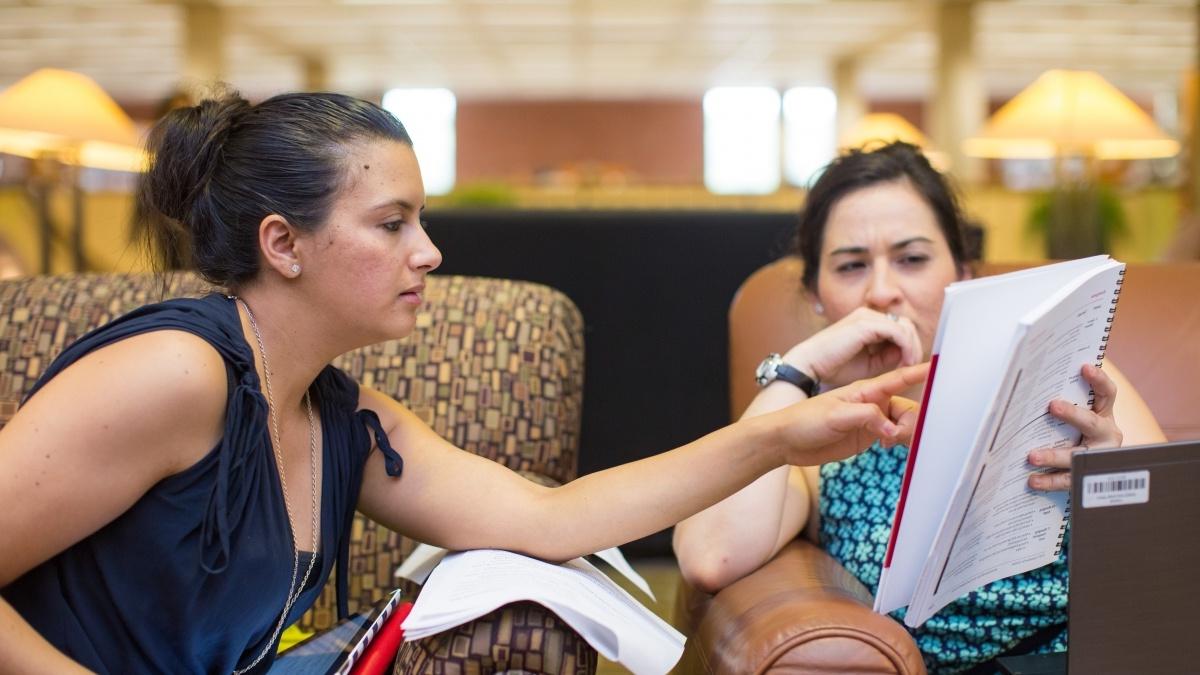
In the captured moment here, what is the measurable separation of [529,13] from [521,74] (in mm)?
4670

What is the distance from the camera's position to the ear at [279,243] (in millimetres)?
1256

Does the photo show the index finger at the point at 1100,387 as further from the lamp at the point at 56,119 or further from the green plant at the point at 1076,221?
the lamp at the point at 56,119

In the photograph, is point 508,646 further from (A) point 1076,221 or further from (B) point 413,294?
(A) point 1076,221

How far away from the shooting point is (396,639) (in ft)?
4.25

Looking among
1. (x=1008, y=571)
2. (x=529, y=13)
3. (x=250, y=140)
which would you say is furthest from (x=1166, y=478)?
(x=529, y=13)

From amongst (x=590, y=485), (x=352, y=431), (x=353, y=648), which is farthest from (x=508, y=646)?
(x=352, y=431)

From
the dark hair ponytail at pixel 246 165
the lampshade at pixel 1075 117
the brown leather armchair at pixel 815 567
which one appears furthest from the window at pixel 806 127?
the dark hair ponytail at pixel 246 165

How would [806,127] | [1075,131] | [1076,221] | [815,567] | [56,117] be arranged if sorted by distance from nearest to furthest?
[815,567], [56,117], [1076,221], [1075,131], [806,127]

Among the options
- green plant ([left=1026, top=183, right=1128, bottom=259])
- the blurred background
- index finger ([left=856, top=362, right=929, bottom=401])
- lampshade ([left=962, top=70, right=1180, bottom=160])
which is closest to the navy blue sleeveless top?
the blurred background

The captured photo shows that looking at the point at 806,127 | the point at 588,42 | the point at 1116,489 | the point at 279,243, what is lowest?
the point at 806,127

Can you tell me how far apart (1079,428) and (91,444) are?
1038 millimetres

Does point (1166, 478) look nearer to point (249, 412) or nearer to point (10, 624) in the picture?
point (249, 412)

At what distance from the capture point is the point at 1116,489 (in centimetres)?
101

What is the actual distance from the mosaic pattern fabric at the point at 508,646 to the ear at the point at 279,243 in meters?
0.45
